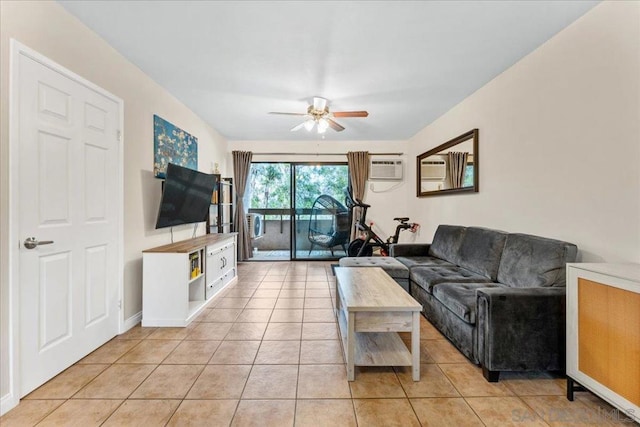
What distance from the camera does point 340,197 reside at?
238 inches

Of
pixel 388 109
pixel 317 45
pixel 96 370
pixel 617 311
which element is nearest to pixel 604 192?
pixel 617 311

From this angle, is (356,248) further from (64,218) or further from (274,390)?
(64,218)

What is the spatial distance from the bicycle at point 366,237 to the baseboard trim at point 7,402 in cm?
418

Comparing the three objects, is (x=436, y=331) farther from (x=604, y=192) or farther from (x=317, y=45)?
(x=317, y=45)

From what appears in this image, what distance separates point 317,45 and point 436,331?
9.23 ft

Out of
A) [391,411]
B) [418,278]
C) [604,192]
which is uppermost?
[604,192]

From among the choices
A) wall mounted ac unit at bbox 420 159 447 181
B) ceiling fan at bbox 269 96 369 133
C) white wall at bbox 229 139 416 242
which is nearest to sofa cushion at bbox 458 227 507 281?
wall mounted ac unit at bbox 420 159 447 181

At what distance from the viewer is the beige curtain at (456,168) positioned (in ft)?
12.5

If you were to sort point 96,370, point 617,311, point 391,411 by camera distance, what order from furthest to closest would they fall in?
point 96,370, point 391,411, point 617,311

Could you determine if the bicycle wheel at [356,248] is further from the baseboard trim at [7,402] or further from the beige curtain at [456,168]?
the baseboard trim at [7,402]

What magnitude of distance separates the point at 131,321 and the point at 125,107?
81.1 inches

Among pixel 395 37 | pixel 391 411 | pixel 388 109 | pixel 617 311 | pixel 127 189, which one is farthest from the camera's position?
pixel 388 109

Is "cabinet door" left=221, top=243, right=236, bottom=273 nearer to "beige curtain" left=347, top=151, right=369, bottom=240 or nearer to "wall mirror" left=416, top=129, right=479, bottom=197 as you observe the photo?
"beige curtain" left=347, top=151, right=369, bottom=240

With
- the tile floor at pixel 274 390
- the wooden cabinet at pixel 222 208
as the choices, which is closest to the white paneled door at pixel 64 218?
the tile floor at pixel 274 390
